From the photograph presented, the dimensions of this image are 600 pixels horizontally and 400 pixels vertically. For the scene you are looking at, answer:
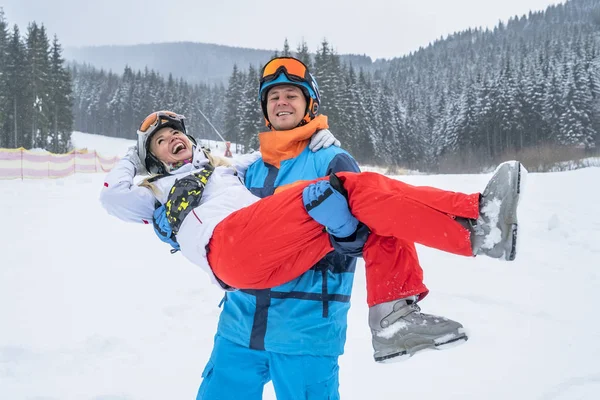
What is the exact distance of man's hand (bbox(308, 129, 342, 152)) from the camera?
2299 millimetres

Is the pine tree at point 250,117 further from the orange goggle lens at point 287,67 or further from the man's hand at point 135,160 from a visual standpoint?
the orange goggle lens at point 287,67

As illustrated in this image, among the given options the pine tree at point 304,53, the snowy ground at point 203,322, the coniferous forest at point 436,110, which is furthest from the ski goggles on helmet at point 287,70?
the pine tree at point 304,53

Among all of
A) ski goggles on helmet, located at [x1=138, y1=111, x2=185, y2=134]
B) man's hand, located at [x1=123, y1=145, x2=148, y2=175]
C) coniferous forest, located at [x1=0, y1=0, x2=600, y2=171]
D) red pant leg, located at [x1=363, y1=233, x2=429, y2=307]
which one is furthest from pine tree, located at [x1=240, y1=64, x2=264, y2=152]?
red pant leg, located at [x1=363, y1=233, x2=429, y2=307]

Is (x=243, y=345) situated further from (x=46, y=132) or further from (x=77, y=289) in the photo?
(x=46, y=132)

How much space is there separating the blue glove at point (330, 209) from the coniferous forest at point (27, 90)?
50814 millimetres

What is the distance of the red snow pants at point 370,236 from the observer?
1.74 meters

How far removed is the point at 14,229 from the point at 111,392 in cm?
668

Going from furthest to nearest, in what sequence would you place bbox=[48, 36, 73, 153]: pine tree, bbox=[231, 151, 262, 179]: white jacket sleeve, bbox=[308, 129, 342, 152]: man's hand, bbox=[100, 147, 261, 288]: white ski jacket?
bbox=[48, 36, 73, 153]: pine tree → bbox=[231, 151, 262, 179]: white jacket sleeve → bbox=[308, 129, 342, 152]: man's hand → bbox=[100, 147, 261, 288]: white ski jacket

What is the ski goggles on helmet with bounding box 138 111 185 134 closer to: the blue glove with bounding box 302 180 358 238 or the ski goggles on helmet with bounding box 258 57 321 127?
the ski goggles on helmet with bounding box 258 57 321 127

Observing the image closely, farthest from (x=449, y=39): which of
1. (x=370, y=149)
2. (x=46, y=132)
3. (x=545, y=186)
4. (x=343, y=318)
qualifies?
(x=343, y=318)

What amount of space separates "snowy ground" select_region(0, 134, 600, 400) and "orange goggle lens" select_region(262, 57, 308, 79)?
8.54ft

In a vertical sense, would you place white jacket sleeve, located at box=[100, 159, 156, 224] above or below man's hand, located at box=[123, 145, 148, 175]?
below

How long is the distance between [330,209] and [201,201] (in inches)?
36.0

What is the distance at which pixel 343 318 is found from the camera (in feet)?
7.37
